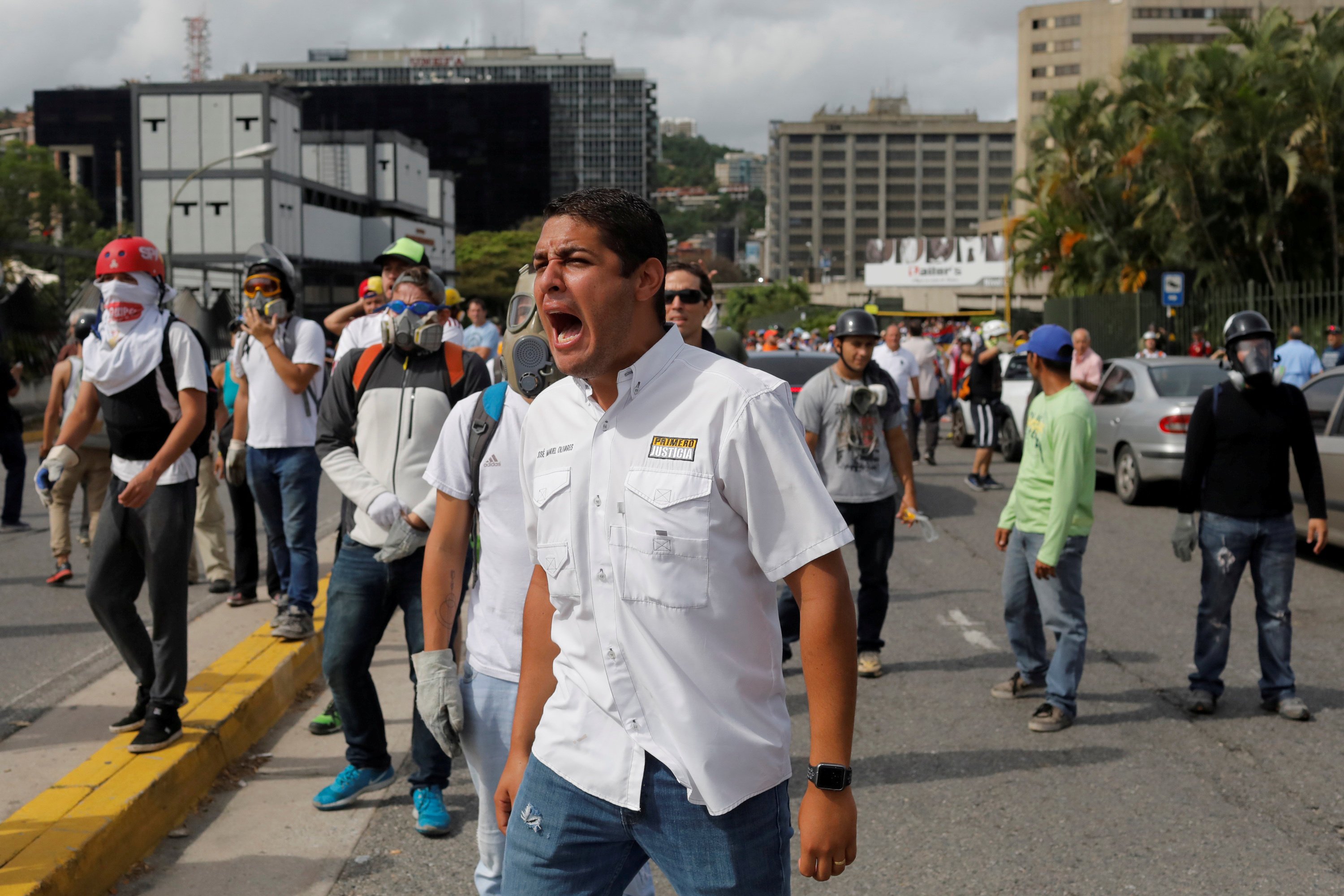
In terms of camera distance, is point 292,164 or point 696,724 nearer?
point 696,724

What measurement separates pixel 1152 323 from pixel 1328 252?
474 centimetres

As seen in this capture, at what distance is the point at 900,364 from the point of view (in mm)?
15062

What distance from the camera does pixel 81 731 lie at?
18.0ft


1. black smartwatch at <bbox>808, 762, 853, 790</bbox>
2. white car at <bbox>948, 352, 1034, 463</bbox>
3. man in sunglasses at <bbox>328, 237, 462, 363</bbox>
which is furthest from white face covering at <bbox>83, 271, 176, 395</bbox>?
white car at <bbox>948, 352, 1034, 463</bbox>

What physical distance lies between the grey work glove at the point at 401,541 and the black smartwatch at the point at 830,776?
2.29m

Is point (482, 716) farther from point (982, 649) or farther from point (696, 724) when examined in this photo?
point (982, 649)

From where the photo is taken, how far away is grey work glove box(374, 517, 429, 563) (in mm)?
4270

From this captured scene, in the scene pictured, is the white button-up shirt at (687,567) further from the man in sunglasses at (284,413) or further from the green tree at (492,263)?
the green tree at (492,263)

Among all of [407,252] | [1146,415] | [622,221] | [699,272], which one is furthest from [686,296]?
[1146,415]

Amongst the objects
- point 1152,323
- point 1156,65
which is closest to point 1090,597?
point 1152,323

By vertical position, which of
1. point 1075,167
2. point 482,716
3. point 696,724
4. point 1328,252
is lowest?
point 482,716

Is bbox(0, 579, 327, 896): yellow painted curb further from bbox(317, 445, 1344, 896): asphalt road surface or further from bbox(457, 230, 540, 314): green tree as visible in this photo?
bbox(457, 230, 540, 314): green tree

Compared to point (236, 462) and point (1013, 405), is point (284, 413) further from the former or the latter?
point (1013, 405)

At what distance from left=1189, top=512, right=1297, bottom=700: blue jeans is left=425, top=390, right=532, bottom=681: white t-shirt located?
13.0ft
